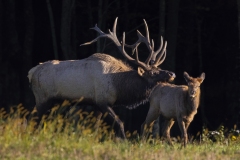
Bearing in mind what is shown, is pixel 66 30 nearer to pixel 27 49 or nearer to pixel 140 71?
pixel 27 49

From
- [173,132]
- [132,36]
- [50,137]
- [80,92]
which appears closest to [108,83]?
[80,92]

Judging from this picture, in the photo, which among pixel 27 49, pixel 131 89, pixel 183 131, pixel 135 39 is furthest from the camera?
pixel 135 39

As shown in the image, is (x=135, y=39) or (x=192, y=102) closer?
(x=192, y=102)

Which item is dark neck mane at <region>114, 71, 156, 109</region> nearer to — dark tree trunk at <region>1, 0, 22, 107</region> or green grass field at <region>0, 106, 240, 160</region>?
green grass field at <region>0, 106, 240, 160</region>

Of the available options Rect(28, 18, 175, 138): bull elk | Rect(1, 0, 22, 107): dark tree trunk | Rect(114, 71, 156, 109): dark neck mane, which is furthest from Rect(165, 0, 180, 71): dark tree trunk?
Rect(114, 71, 156, 109): dark neck mane

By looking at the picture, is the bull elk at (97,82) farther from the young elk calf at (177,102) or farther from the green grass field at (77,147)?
the green grass field at (77,147)

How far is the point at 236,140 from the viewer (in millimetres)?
17516

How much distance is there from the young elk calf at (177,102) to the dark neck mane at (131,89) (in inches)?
13.6

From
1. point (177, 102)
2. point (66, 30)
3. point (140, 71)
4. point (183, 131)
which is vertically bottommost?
point (183, 131)

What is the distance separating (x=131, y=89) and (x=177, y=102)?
1.40m

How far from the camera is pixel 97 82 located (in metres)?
18.0

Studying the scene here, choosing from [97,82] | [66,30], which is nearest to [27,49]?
[66,30]

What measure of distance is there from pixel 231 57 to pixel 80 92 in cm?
956

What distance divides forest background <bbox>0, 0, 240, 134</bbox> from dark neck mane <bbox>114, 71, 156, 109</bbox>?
4589mm
